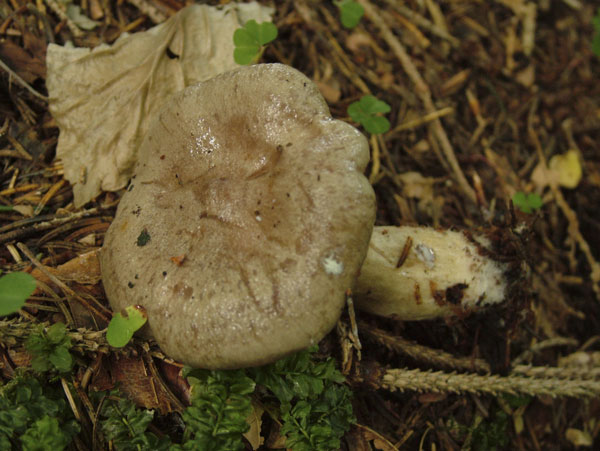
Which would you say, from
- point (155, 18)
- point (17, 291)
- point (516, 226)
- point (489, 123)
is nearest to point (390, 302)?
point (516, 226)

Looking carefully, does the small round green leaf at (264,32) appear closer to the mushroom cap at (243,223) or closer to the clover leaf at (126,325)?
the mushroom cap at (243,223)

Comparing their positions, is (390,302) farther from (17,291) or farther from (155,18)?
(155,18)

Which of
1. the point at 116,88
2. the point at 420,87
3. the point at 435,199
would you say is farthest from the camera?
the point at 420,87

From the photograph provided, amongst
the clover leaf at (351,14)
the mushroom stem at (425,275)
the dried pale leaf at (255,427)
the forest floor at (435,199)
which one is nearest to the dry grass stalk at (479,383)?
the forest floor at (435,199)

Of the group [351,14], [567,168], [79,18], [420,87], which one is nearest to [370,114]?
[420,87]

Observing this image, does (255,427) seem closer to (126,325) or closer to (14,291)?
(126,325)

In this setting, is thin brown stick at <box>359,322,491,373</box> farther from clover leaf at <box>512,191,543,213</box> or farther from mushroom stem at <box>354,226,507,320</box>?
clover leaf at <box>512,191,543,213</box>
